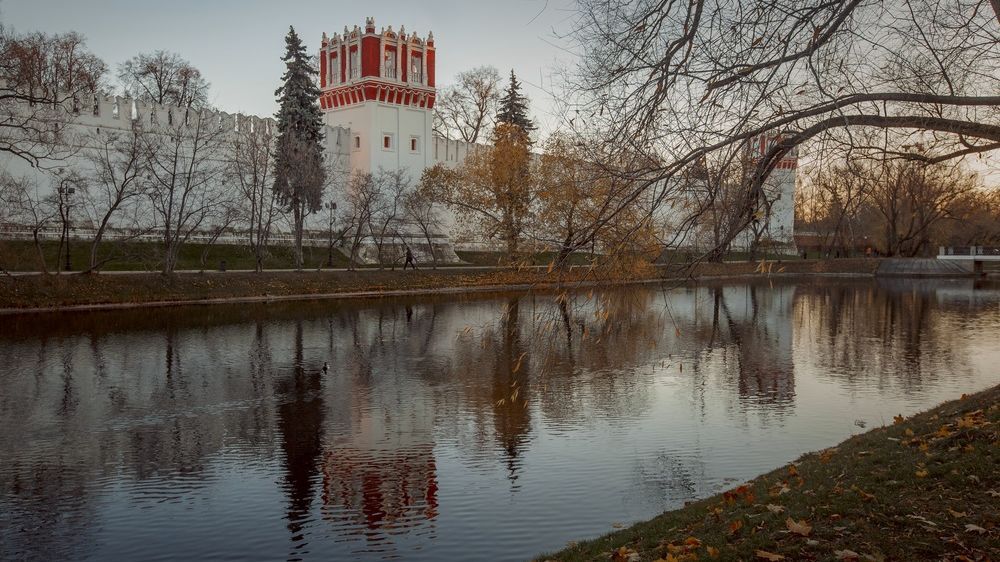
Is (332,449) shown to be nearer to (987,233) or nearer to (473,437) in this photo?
(473,437)

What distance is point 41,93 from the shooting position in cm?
2989

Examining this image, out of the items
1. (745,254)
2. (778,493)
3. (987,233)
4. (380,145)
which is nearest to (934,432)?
(778,493)

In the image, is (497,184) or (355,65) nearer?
(497,184)

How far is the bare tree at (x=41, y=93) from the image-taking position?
66.5 ft

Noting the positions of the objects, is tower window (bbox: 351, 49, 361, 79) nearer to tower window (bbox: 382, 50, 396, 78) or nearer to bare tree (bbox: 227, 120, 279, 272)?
tower window (bbox: 382, 50, 396, 78)

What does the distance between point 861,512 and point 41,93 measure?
32279 millimetres

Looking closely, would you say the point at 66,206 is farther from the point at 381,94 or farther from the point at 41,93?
the point at 381,94

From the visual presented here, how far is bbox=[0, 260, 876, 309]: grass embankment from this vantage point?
22.1 m

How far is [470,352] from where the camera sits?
1642cm

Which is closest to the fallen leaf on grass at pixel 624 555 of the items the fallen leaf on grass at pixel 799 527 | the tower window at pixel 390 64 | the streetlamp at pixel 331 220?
the fallen leaf on grass at pixel 799 527

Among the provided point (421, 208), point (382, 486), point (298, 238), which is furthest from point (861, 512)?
point (421, 208)

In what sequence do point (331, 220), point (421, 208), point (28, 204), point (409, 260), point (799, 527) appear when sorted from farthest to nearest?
point (421, 208)
point (331, 220)
point (409, 260)
point (28, 204)
point (799, 527)

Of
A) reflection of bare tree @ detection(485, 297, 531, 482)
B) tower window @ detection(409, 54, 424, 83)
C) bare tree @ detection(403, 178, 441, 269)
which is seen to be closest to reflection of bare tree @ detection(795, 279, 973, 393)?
reflection of bare tree @ detection(485, 297, 531, 482)

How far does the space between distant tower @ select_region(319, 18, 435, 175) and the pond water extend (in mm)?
18747
